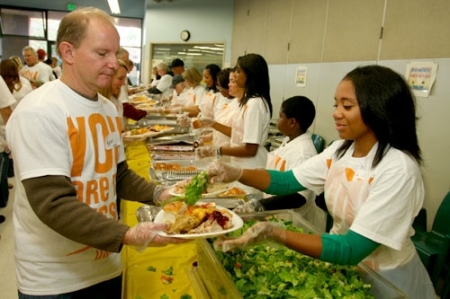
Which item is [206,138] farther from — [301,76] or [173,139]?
[301,76]

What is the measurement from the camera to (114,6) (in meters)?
9.98

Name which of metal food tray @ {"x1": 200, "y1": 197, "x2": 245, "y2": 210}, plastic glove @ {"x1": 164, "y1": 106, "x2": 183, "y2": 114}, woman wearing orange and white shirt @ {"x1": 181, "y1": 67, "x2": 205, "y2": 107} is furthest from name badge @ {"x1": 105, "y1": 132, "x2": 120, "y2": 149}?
woman wearing orange and white shirt @ {"x1": 181, "y1": 67, "x2": 205, "y2": 107}

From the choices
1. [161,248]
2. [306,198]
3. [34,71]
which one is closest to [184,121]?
[306,198]

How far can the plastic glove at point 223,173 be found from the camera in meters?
1.52

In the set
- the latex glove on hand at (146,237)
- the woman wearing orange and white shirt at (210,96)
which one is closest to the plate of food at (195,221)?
the latex glove on hand at (146,237)

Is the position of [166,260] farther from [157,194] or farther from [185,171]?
[185,171]

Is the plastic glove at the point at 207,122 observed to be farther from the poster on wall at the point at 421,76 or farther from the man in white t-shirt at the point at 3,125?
the man in white t-shirt at the point at 3,125

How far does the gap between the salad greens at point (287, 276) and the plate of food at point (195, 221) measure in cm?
12

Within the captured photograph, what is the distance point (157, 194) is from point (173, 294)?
379 millimetres

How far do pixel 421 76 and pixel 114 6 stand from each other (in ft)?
30.3

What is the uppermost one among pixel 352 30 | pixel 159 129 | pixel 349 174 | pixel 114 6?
pixel 114 6

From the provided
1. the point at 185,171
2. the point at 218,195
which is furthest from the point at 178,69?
the point at 218,195

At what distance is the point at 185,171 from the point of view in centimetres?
240

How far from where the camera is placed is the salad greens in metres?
1.07
